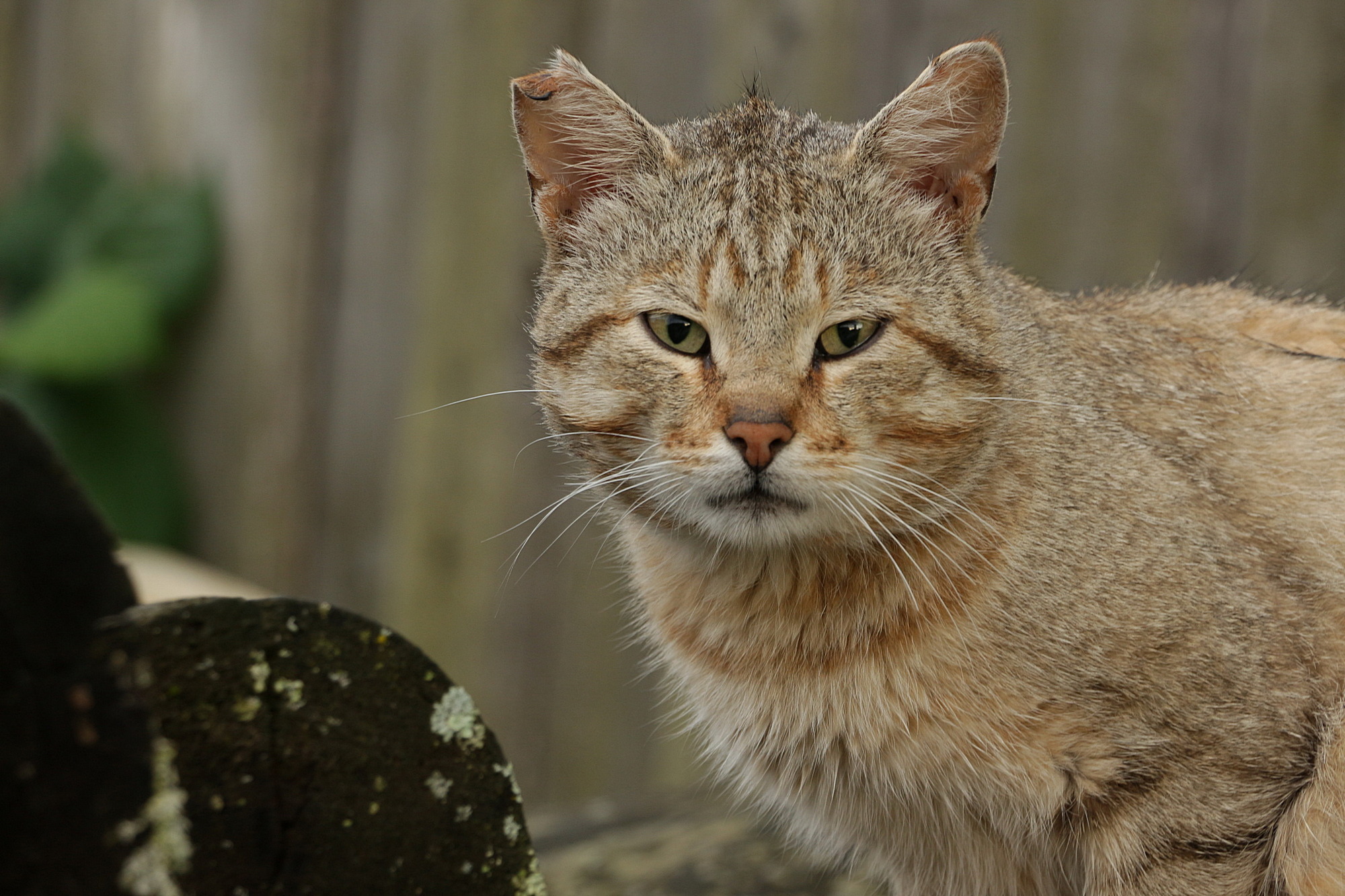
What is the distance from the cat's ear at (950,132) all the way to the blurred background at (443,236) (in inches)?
65.8

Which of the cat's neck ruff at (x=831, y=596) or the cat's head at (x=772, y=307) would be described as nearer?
the cat's head at (x=772, y=307)

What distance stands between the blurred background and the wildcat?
1.39 m

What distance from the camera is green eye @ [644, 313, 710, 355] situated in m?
2.99

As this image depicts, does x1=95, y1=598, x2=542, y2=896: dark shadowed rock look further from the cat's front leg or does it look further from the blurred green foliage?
the blurred green foliage

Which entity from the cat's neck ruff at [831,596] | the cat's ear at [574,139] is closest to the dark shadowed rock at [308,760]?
the cat's neck ruff at [831,596]

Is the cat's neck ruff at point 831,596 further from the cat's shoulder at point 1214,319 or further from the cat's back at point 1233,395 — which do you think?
the cat's shoulder at point 1214,319

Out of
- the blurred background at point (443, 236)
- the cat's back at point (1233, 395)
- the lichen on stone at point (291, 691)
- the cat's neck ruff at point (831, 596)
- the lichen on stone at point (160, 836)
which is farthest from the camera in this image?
the blurred background at point (443, 236)

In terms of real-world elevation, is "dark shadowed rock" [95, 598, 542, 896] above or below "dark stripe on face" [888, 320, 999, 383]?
below

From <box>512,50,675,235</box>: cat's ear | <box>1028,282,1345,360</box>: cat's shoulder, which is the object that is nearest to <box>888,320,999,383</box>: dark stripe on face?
<box>1028,282,1345,360</box>: cat's shoulder

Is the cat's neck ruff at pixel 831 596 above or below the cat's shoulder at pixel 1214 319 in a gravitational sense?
below

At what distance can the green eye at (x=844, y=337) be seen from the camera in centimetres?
296

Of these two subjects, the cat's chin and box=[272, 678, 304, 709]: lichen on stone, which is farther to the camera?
the cat's chin

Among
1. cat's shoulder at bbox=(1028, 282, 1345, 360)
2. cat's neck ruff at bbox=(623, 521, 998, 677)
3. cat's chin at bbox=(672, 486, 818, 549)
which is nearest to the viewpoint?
cat's chin at bbox=(672, 486, 818, 549)

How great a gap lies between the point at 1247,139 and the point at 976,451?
2094mm
